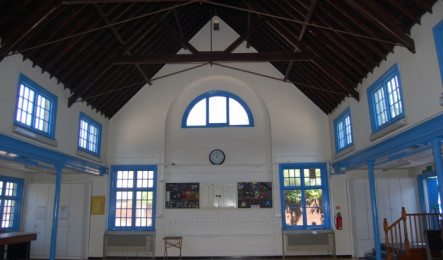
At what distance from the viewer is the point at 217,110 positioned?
1232 centimetres

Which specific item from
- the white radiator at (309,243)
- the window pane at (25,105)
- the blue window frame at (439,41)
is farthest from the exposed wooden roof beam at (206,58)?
the white radiator at (309,243)

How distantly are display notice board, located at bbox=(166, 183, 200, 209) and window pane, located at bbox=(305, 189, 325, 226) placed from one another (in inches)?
138

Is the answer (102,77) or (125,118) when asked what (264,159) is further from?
(102,77)

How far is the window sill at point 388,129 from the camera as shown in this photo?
6781 millimetres

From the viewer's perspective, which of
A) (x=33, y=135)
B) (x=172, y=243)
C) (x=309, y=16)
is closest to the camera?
(x=33, y=135)

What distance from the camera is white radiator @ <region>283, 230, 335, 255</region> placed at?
10.7 m

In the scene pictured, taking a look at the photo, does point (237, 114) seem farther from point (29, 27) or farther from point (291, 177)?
point (29, 27)

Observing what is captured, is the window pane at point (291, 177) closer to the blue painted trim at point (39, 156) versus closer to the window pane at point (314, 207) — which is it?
the window pane at point (314, 207)

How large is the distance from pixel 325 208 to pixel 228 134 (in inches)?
153

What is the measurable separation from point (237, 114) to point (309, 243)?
186 inches

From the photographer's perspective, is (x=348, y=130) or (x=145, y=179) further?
(x=145, y=179)

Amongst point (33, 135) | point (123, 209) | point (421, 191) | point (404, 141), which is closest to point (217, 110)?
point (123, 209)

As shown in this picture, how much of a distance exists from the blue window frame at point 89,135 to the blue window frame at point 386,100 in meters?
7.73

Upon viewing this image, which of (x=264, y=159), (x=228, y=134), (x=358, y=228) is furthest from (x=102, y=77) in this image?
(x=358, y=228)
